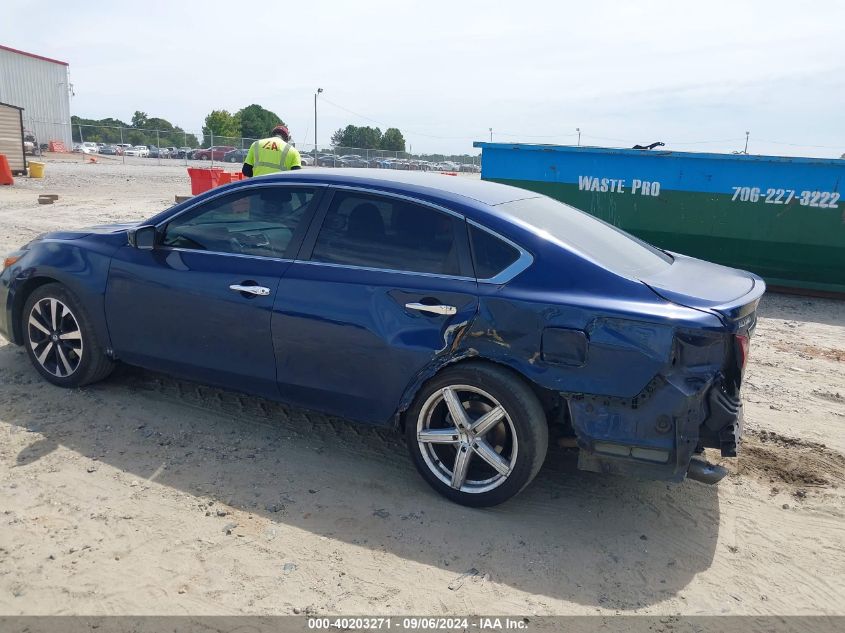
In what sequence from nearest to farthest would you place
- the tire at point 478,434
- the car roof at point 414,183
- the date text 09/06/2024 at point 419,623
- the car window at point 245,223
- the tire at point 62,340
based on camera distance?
the date text 09/06/2024 at point 419,623, the tire at point 478,434, the car roof at point 414,183, the car window at point 245,223, the tire at point 62,340

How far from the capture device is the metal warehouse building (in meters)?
47.8

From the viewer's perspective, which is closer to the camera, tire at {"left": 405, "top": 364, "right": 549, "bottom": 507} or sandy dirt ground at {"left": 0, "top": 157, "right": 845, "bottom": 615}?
sandy dirt ground at {"left": 0, "top": 157, "right": 845, "bottom": 615}

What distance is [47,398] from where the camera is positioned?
15.1 ft

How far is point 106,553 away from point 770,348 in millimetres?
6001

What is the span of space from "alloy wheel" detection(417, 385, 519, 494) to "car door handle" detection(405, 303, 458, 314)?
388 mm

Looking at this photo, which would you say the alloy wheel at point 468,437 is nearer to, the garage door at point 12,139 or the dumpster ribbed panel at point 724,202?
the dumpster ribbed panel at point 724,202

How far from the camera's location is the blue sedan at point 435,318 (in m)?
3.22

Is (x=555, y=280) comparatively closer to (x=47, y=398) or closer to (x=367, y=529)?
(x=367, y=529)

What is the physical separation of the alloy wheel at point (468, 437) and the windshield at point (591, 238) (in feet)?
3.05

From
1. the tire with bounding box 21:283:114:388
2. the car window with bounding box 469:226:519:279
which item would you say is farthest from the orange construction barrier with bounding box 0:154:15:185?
the car window with bounding box 469:226:519:279

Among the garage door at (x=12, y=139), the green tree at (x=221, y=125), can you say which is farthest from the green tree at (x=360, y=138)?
the garage door at (x=12, y=139)

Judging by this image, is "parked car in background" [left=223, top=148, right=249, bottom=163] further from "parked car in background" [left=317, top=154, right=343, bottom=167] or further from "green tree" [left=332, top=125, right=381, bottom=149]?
"green tree" [left=332, top=125, right=381, bottom=149]

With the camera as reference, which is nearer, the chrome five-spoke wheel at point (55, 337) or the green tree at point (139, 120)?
the chrome five-spoke wheel at point (55, 337)

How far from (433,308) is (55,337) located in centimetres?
282
